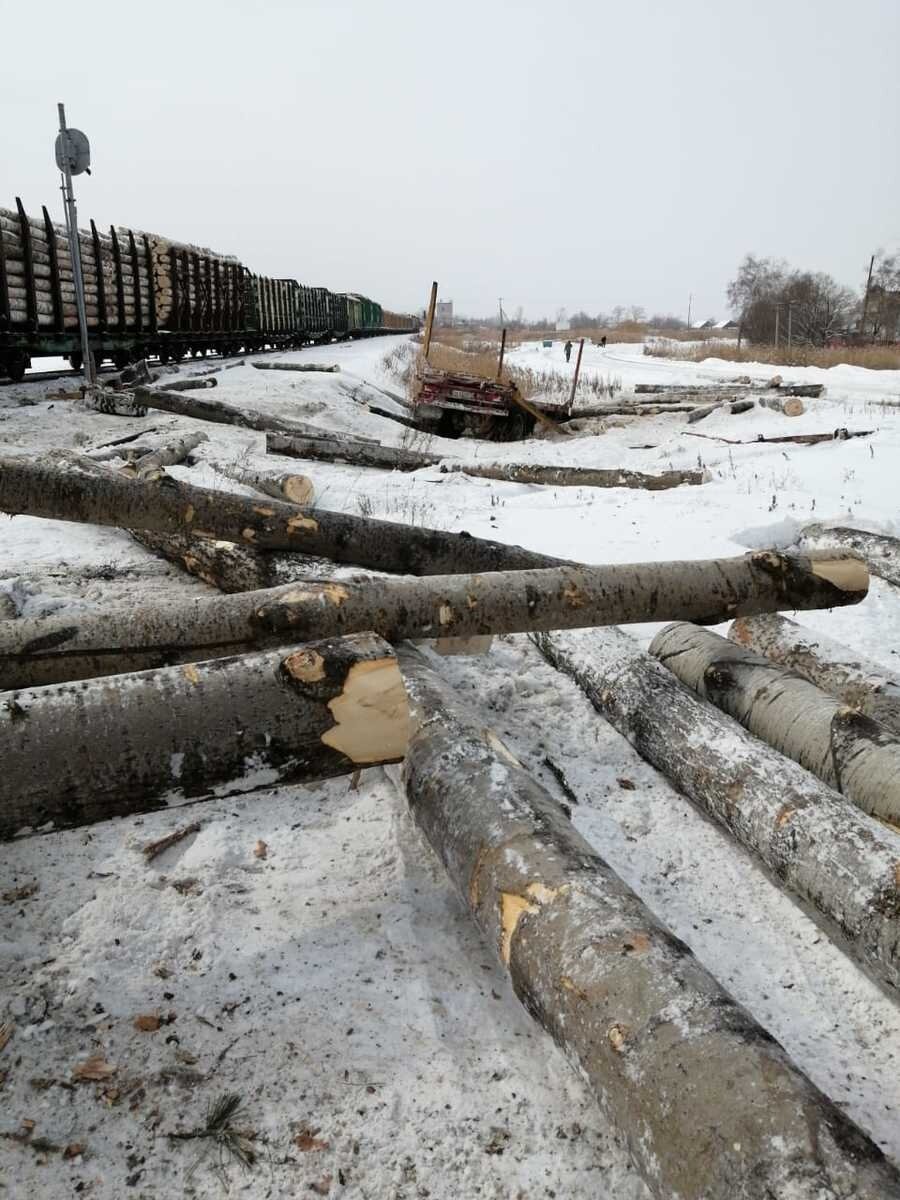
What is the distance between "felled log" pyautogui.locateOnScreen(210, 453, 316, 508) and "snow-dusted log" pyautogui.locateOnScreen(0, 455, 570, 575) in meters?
2.89

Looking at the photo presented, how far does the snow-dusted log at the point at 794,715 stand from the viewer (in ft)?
Answer: 8.43

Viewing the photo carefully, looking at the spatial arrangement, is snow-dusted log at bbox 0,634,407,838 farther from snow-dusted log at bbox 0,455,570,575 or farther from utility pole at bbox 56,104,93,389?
utility pole at bbox 56,104,93,389

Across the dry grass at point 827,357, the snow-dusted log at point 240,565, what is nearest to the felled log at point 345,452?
the snow-dusted log at point 240,565

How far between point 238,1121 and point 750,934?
1.56 metres

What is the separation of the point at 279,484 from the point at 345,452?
319 cm

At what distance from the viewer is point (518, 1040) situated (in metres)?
1.94

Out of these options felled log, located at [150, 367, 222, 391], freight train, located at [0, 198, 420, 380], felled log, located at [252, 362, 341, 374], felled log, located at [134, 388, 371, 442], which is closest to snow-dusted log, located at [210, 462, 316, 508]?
felled log, located at [134, 388, 371, 442]

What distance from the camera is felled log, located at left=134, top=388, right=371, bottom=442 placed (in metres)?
10.8

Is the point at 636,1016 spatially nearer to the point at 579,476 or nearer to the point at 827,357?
the point at 579,476

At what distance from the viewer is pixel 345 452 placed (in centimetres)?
1015

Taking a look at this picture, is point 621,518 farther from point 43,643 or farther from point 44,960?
point 44,960

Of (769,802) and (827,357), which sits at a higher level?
(827,357)

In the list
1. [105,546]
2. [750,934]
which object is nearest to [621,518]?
[105,546]

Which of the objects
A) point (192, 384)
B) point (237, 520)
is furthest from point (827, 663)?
point (192, 384)
